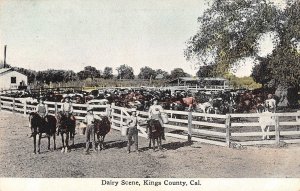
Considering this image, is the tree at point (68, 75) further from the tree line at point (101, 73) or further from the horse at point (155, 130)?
the horse at point (155, 130)

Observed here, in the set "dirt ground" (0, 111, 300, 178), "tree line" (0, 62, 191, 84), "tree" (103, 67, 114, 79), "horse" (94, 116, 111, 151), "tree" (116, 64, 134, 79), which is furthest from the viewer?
"tree" (103, 67, 114, 79)

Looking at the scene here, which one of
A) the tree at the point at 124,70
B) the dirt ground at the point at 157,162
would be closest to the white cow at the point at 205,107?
the tree at the point at 124,70

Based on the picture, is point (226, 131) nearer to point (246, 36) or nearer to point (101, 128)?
point (101, 128)

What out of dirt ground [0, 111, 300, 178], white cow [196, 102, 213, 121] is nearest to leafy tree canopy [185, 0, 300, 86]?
white cow [196, 102, 213, 121]

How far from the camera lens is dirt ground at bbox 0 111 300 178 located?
8.95m

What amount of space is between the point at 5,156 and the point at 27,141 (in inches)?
94.4

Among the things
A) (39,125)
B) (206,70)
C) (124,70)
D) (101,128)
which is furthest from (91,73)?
(39,125)

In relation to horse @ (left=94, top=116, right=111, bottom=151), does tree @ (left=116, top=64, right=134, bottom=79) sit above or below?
above

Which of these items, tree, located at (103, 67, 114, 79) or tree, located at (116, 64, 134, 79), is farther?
tree, located at (103, 67, 114, 79)

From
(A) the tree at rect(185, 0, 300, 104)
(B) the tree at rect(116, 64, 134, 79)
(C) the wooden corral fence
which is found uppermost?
(A) the tree at rect(185, 0, 300, 104)

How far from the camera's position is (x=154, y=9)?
34.2 ft

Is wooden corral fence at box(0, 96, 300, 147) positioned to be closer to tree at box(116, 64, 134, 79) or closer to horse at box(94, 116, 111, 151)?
horse at box(94, 116, 111, 151)

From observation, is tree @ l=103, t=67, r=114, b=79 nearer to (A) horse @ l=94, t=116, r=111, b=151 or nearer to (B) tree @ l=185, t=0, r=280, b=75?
(B) tree @ l=185, t=0, r=280, b=75

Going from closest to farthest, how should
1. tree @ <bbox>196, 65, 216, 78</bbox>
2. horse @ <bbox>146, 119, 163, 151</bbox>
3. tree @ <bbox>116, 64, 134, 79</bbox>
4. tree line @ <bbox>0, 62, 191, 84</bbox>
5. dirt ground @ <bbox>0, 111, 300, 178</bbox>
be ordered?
1. dirt ground @ <bbox>0, 111, 300, 178</bbox>
2. horse @ <bbox>146, 119, 163, 151</bbox>
3. tree @ <bbox>116, 64, 134, 79</bbox>
4. tree line @ <bbox>0, 62, 191, 84</bbox>
5. tree @ <bbox>196, 65, 216, 78</bbox>
